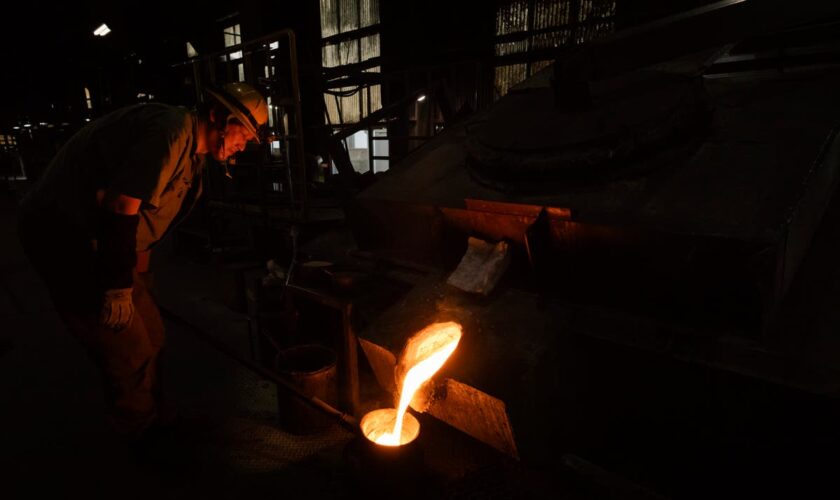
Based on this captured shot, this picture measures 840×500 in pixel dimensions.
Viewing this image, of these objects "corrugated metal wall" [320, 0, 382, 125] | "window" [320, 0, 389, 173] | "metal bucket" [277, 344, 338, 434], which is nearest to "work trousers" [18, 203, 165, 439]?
"metal bucket" [277, 344, 338, 434]

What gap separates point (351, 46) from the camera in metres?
10.6

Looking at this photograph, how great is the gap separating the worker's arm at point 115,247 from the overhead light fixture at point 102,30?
14.4m

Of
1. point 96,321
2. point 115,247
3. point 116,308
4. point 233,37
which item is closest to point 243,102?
point 115,247

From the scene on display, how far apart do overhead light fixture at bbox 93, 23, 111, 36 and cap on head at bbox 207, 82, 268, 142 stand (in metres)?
14.0

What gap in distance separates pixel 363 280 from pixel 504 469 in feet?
5.09

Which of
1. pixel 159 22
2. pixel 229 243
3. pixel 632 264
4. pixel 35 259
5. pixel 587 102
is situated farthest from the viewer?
pixel 159 22

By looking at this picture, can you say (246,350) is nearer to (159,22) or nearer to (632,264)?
(632,264)

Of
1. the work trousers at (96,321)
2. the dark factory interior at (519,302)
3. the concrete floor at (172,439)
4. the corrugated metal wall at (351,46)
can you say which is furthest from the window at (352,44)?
Result: the work trousers at (96,321)

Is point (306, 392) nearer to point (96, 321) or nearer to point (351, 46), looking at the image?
point (96, 321)

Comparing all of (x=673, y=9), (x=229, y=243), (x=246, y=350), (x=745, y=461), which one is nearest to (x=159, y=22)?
(x=229, y=243)

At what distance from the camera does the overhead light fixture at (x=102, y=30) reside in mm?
13336

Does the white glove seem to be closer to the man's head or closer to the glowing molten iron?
the man's head

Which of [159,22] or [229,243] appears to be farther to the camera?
[159,22]

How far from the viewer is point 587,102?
3.06 metres
